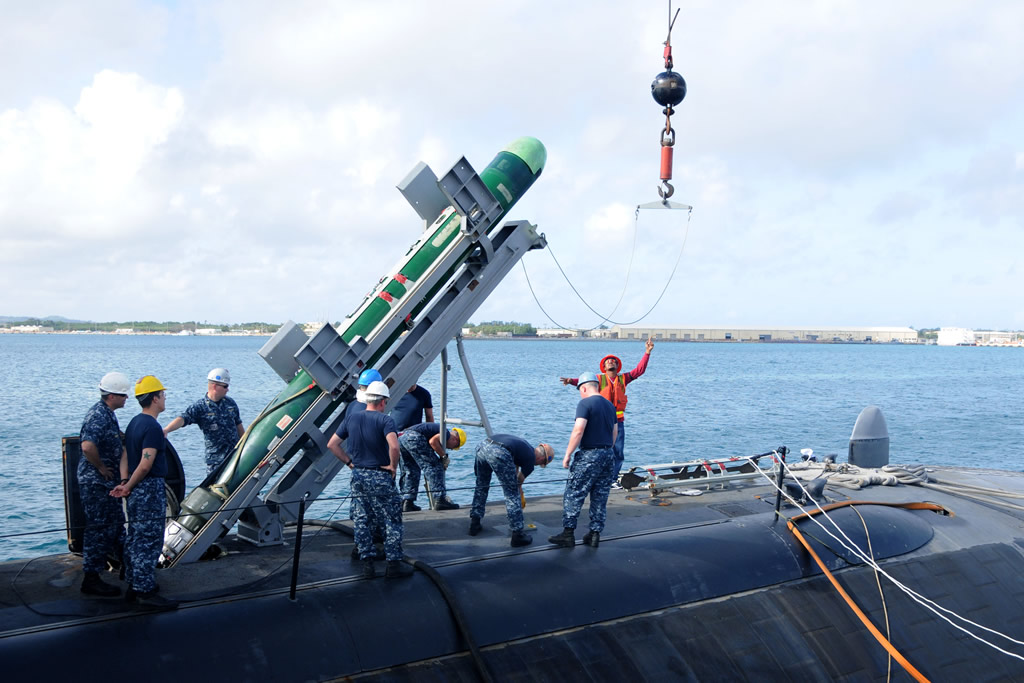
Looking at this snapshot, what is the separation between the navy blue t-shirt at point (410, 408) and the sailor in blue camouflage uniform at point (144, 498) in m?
4.33

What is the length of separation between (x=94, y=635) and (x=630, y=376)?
9.65 meters

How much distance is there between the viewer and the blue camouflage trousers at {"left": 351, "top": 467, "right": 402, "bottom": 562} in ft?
25.8

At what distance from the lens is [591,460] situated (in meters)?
8.91

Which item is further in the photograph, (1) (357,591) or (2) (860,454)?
(2) (860,454)

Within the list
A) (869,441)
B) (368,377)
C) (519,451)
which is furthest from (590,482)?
(869,441)

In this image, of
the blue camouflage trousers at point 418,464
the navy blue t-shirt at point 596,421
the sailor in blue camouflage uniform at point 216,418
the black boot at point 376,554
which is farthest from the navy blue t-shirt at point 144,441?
the navy blue t-shirt at point 596,421

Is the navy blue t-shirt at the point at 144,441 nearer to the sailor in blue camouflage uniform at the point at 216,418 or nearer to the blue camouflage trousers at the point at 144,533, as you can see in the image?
the blue camouflage trousers at the point at 144,533

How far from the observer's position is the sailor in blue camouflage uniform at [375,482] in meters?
7.85

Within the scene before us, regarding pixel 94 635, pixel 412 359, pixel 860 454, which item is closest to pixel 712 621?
pixel 412 359

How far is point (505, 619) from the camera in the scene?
7.69m

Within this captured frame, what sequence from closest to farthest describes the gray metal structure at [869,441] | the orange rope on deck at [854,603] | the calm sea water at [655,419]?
the orange rope on deck at [854,603] → the gray metal structure at [869,441] → the calm sea water at [655,419]

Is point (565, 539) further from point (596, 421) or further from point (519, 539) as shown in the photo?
point (596, 421)

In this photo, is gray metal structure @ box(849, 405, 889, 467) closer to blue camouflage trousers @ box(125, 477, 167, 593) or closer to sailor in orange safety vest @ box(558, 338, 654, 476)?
sailor in orange safety vest @ box(558, 338, 654, 476)

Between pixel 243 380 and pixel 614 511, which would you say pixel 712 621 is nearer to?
pixel 614 511
